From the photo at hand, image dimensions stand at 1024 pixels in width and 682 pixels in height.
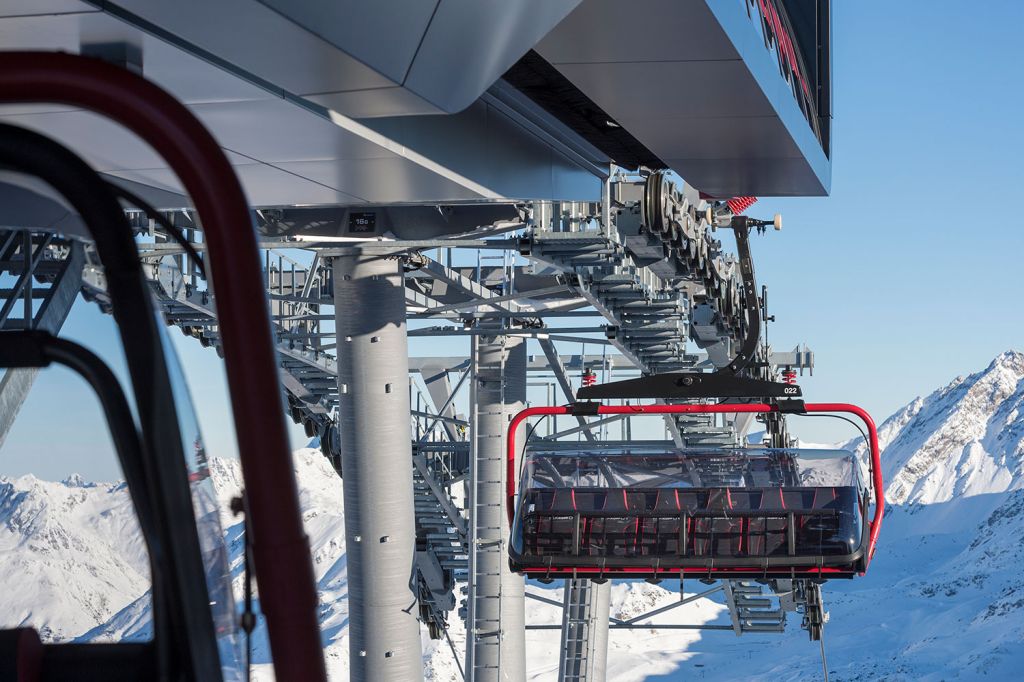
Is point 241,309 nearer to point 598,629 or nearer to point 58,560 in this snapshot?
point 58,560

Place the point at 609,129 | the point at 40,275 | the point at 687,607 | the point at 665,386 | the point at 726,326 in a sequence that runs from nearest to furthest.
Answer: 1. the point at 40,275
2. the point at 665,386
3. the point at 609,129
4. the point at 726,326
5. the point at 687,607

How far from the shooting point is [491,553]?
789 inches

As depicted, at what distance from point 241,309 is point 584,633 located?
74.4 ft

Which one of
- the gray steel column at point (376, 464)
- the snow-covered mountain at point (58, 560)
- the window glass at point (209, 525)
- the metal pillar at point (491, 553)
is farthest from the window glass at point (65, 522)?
the metal pillar at point (491, 553)

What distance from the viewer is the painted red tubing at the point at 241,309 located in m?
1.60

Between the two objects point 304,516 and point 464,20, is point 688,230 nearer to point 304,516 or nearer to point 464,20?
point 464,20

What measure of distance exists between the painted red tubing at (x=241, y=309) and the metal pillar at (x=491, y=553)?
18222mm

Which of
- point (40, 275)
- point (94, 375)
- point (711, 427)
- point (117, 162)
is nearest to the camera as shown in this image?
point (94, 375)

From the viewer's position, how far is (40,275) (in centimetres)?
241

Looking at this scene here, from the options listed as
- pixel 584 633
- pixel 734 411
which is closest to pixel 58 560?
pixel 734 411

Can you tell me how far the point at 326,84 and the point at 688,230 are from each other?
9937 millimetres

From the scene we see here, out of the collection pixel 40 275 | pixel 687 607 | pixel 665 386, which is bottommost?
pixel 687 607

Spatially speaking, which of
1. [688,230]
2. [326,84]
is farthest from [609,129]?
[326,84]

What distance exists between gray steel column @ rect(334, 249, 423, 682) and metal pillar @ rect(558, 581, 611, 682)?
8.36 meters
